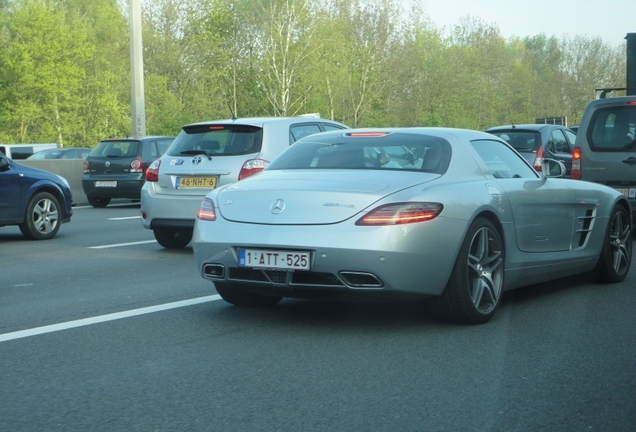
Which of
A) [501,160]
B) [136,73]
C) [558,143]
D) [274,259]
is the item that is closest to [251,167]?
[501,160]

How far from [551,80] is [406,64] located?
29789mm

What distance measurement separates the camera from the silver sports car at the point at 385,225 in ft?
21.3

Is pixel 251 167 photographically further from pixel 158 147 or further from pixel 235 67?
pixel 235 67

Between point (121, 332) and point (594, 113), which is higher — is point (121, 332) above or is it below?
below

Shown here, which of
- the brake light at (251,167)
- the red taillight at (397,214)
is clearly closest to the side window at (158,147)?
the brake light at (251,167)

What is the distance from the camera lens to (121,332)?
6777mm

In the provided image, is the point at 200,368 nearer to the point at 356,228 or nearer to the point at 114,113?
the point at 356,228

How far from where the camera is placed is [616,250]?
938 cm

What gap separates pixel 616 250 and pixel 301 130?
15.6ft

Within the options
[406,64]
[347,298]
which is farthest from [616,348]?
[406,64]

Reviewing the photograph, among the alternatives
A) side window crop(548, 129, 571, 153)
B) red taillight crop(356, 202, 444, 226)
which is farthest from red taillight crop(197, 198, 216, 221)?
side window crop(548, 129, 571, 153)

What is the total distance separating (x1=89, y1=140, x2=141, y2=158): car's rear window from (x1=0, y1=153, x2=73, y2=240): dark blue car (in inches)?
347

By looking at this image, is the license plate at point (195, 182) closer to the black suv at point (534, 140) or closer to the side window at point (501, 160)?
the side window at point (501, 160)

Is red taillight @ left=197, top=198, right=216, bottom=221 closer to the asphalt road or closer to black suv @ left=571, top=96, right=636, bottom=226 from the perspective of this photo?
the asphalt road
